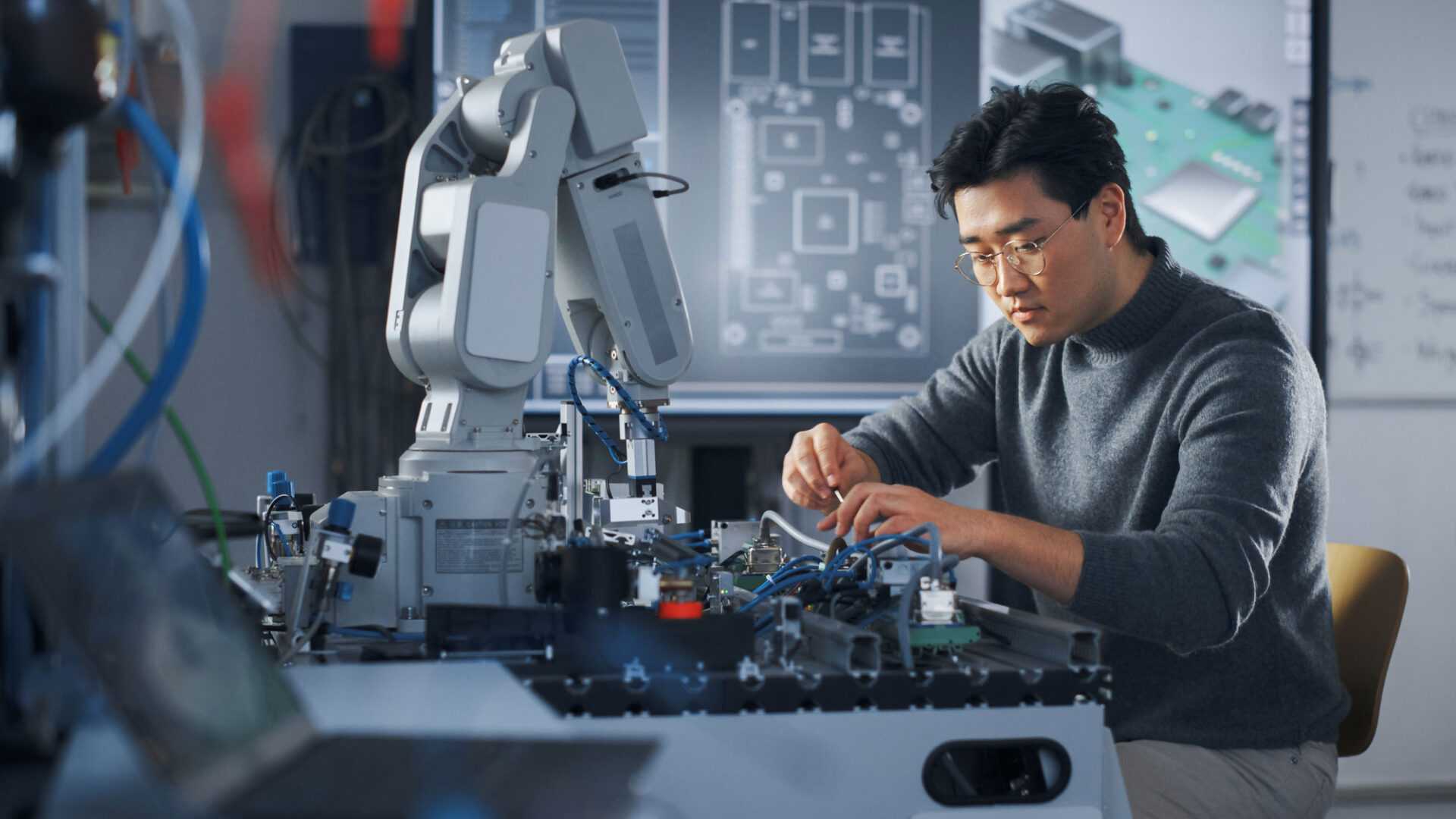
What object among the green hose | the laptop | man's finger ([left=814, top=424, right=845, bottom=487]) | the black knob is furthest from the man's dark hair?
the laptop

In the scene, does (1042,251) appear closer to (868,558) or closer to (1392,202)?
(868,558)

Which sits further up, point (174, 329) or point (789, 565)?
point (174, 329)

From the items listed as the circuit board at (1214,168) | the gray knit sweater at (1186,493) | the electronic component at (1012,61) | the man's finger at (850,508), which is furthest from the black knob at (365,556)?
the circuit board at (1214,168)

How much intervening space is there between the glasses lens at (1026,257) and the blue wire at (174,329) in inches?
44.0

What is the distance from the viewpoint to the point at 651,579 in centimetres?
112

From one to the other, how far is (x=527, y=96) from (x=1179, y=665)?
101cm

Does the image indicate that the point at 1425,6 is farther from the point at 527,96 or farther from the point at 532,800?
the point at 532,800

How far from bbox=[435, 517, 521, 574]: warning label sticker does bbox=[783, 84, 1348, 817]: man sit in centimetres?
35

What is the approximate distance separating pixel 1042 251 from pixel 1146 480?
1.03 feet

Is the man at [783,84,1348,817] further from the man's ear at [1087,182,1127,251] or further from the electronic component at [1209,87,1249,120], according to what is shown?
the electronic component at [1209,87,1249,120]

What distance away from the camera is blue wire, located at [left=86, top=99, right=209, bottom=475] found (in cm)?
73

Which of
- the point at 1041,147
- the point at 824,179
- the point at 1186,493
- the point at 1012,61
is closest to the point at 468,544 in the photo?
the point at 1186,493

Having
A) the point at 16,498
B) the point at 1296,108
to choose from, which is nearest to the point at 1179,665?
the point at 16,498

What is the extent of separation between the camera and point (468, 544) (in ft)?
4.18
